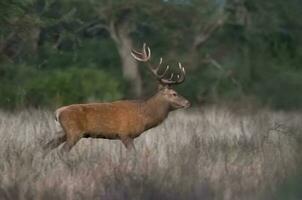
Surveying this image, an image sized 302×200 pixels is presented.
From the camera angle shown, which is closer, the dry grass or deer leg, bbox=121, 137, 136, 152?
the dry grass

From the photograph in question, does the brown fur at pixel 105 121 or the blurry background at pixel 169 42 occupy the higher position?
the blurry background at pixel 169 42

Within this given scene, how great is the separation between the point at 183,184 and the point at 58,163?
198 cm

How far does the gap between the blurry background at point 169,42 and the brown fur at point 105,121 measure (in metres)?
14.4

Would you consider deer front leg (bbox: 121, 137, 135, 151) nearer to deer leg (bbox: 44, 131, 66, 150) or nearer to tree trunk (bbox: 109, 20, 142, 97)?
deer leg (bbox: 44, 131, 66, 150)

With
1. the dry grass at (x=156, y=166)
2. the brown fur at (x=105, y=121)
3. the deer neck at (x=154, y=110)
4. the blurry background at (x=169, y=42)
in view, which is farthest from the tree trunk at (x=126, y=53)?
the brown fur at (x=105, y=121)

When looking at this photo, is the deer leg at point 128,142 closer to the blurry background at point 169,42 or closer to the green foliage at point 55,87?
the green foliage at point 55,87

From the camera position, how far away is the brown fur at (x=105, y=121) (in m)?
12.4

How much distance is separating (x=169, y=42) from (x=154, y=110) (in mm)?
20009

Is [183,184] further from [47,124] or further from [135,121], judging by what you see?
[47,124]

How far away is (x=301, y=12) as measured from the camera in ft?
90.6

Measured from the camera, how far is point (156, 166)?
9383 mm

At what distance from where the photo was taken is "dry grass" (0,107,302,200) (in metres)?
8.07

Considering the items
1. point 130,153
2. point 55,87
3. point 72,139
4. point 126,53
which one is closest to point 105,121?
point 72,139

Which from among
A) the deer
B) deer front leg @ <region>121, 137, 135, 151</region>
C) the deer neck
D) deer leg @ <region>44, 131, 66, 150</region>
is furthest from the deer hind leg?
the deer neck
